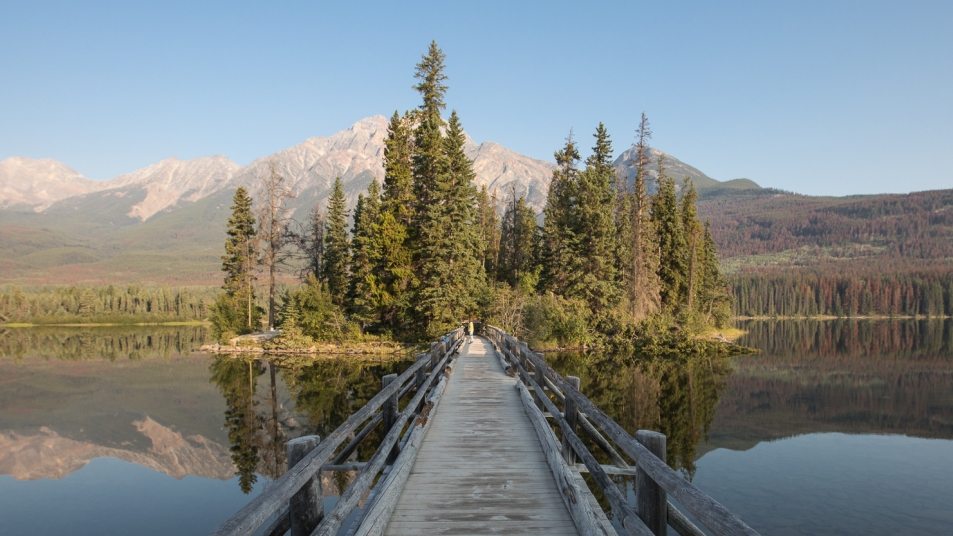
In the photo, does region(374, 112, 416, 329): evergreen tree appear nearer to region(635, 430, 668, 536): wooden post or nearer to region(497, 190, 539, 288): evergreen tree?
region(497, 190, 539, 288): evergreen tree

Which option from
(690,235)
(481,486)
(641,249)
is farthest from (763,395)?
(690,235)

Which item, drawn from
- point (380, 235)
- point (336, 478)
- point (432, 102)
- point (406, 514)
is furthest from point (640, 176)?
point (406, 514)

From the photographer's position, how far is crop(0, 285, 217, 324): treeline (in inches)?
4080

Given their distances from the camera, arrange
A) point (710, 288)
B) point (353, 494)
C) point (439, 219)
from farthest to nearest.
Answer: point (710, 288) → point (439, 219) → point (353, 494)

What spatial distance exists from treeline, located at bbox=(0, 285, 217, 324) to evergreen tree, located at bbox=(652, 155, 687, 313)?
8780 cm

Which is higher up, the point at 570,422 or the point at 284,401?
the point at 570,422

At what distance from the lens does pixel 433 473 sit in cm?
670

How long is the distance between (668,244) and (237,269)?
38.8 meters

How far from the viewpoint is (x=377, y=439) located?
1725 centimetres

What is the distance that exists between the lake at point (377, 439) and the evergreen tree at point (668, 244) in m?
11.1

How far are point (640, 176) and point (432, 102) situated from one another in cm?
1677

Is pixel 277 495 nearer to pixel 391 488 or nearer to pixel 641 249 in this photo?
pixel 391 488

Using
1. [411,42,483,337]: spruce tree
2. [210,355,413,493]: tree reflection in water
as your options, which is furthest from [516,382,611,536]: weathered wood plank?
[411,42,483,337]: spruce tree

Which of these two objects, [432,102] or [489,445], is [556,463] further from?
[432,102]
